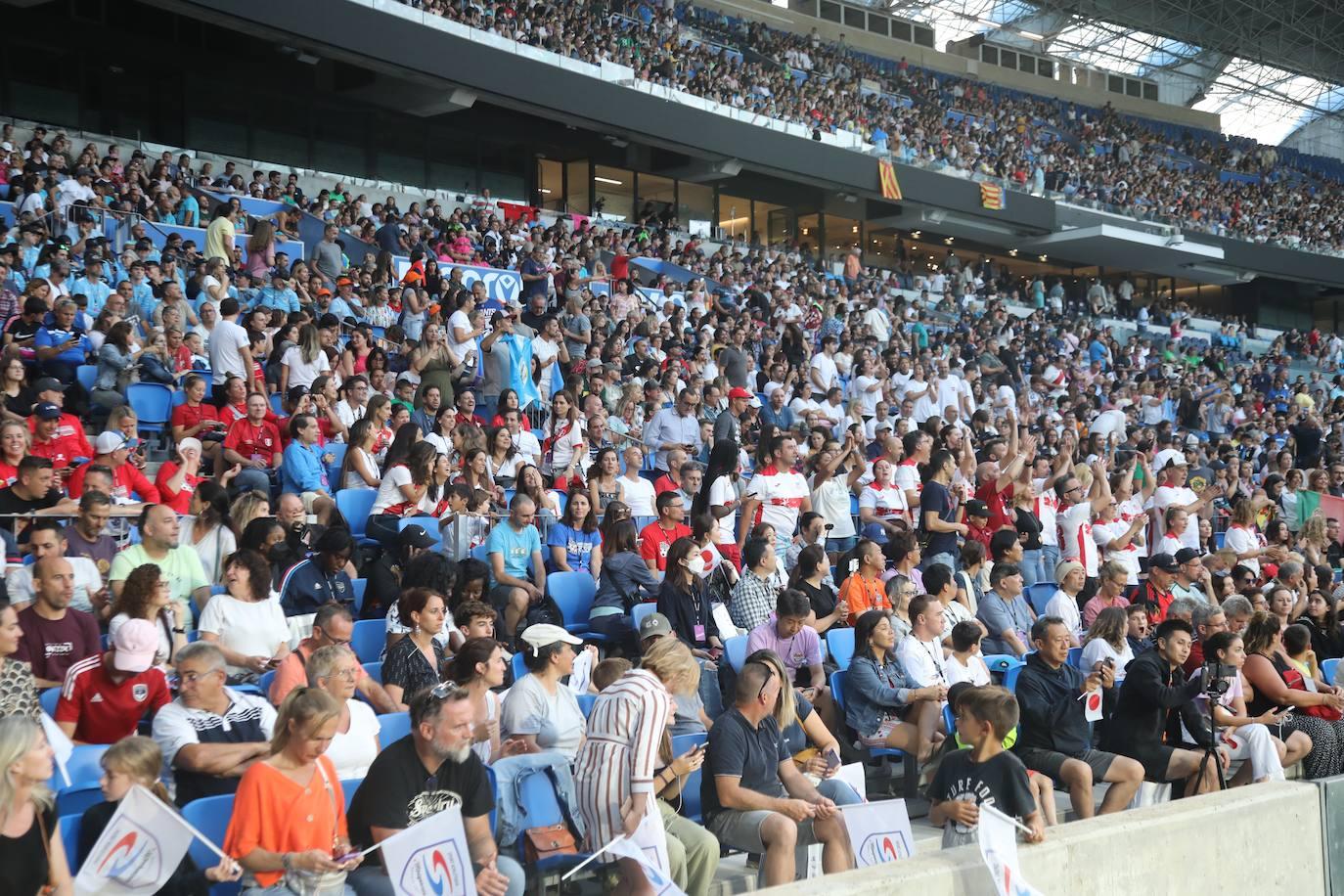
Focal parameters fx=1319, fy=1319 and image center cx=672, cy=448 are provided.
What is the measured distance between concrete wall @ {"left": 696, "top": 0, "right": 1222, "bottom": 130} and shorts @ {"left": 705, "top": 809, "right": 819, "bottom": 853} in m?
32.2

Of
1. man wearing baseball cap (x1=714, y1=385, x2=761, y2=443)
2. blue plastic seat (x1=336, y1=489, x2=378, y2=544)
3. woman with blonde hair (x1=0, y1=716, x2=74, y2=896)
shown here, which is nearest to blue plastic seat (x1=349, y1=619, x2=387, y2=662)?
blue plastic seat (x1=336, y1=489, x2=378, y2=544)

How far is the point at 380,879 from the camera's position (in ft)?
14.6

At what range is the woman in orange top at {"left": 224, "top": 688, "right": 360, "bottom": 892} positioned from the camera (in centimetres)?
412

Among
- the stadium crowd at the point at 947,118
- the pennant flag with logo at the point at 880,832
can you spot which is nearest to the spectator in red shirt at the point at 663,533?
the pennant flag with logo at the point at 880,832

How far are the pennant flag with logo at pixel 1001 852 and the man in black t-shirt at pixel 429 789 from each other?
1.60m

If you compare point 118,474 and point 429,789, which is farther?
point 118,474

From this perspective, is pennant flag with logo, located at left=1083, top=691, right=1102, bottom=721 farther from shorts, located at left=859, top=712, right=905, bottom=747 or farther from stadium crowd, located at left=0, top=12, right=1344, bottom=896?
shorts, located at left=859, top=712, right=905, bottom=747

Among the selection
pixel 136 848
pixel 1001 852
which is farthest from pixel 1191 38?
pixel 136 848

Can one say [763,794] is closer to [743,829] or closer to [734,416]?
[743,829]

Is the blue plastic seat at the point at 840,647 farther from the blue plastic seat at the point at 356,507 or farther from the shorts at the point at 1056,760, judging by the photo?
the blue plastic seat at the point at 356,507

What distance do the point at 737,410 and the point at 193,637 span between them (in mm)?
7889

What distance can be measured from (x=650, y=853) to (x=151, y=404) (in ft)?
23.0

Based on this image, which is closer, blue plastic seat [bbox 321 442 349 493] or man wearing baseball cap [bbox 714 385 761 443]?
blue plastic seat [bbox 321 442 349 493]

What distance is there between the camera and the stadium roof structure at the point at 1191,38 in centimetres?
4247
